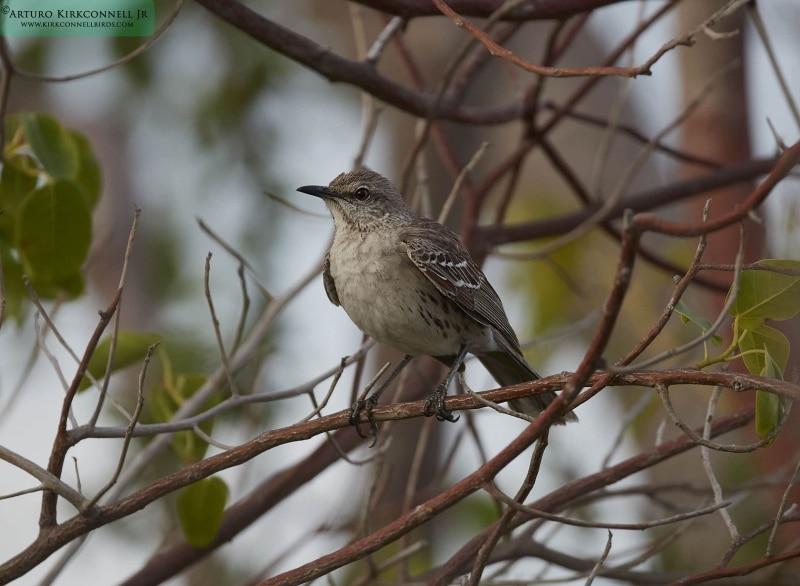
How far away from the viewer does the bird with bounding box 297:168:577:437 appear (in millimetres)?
4781

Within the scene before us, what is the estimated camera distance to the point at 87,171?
4.74 m

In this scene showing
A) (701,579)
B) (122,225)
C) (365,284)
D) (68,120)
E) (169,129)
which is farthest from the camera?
(68,120)

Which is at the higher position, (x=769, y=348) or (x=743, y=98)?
(x=743, y=98)

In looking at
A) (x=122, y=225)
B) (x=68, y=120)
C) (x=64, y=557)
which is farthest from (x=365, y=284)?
(x=68, y=120)

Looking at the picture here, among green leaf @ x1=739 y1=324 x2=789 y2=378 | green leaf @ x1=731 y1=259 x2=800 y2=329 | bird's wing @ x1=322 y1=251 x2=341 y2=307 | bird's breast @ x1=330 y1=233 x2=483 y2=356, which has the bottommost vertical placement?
green leaf @ x1=739 y1=324 x2=789 y2=378

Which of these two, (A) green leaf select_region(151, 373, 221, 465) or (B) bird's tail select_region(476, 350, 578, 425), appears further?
(B) bird's tail select_region(476, 350, 578, 425)

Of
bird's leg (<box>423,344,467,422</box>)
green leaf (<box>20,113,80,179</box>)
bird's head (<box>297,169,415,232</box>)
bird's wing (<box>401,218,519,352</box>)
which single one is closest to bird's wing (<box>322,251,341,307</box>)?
bird's head (<box>297,169,415,232</box>)

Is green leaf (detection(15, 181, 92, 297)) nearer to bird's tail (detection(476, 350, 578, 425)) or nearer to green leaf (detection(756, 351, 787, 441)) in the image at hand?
bird's tail (detection(476, 350, 578, 425))

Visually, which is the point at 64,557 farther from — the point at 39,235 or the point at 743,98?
the point at 743,98

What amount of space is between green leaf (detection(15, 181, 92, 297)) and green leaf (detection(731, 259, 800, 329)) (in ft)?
9.25

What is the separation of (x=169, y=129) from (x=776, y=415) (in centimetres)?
728

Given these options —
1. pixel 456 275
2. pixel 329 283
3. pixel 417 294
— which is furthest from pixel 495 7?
pixel 329 283

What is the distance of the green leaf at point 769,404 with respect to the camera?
285 cm

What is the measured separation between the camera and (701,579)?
3080mm
